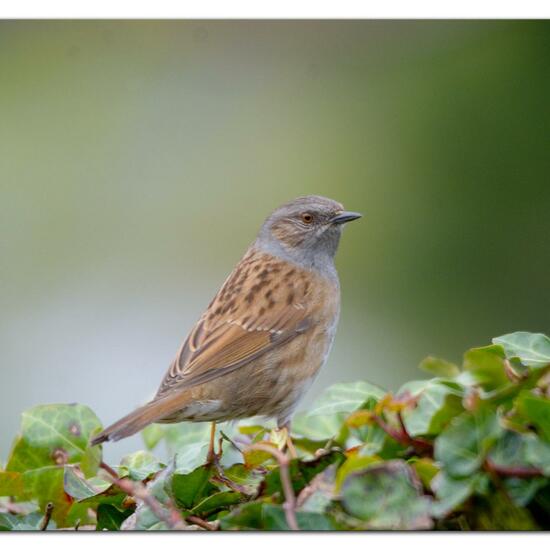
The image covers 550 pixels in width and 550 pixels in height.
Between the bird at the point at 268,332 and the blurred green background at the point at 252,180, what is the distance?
775mm

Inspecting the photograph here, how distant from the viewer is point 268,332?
3643 millimetres

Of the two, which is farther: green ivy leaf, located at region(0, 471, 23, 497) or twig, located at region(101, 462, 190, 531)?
green ivy leaf, located at region(0, 471, 23, 497)

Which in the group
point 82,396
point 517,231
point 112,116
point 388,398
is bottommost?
point 82,396

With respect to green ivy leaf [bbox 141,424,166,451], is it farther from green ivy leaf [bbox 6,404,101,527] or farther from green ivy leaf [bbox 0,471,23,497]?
green ivy leaf [bbox 0,471,23,497]

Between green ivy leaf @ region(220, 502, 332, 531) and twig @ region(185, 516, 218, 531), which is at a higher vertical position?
green ivy leaf @ region(220, 502, 332, 531)

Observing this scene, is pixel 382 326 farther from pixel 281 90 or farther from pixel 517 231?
pixel 281 90

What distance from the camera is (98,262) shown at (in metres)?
5.25

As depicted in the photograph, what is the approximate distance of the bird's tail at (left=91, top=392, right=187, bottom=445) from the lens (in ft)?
7.96

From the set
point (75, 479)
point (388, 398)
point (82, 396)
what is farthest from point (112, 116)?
point (388, 398)

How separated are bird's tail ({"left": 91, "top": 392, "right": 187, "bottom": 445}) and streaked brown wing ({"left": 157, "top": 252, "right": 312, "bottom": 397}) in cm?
9

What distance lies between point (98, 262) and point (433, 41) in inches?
83.3

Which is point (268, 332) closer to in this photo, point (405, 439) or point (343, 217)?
point (343, 217)

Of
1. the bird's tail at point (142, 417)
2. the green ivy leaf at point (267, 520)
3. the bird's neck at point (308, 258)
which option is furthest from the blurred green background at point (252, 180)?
the green ivy leaf at point (267, 520)

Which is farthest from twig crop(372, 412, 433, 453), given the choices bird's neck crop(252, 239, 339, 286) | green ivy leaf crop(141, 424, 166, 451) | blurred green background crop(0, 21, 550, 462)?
blurred green background crop(0, 21, 550, 462)
